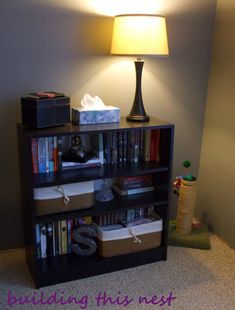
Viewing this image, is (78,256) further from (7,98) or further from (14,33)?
(14,33)

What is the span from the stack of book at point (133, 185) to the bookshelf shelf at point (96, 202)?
0.03 m

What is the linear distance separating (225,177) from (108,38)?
120 centimetres

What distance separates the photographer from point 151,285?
1.95 m

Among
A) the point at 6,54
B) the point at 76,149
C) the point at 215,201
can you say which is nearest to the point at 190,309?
the point at 215,201

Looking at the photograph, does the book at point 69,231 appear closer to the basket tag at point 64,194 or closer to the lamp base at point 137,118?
the basket tag at point 64,194

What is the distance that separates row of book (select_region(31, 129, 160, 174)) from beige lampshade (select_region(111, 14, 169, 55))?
18.1 inches

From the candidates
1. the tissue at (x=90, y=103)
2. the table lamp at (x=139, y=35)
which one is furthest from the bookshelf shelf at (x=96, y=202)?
the table lamp at (x=139, y=35)

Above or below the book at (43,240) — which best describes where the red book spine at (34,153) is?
above

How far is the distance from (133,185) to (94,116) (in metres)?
0.51

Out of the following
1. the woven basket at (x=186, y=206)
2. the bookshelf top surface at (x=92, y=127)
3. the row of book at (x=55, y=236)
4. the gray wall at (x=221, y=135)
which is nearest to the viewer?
the bookshelf top surface at (x=92, y=127)

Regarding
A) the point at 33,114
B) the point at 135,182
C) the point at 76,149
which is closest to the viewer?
the point at 33,114

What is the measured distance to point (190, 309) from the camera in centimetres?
178

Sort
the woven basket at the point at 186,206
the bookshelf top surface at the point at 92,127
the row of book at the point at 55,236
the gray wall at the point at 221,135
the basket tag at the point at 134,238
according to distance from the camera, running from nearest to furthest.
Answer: the bookshelf top surface at the point at 92,127
the row of book at the point at 55,236
the basket tag at the point at 134,238
the gray wall at the point at 221,135
the woven basket at the point at 186,206

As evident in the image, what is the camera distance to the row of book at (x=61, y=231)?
1933 mm
